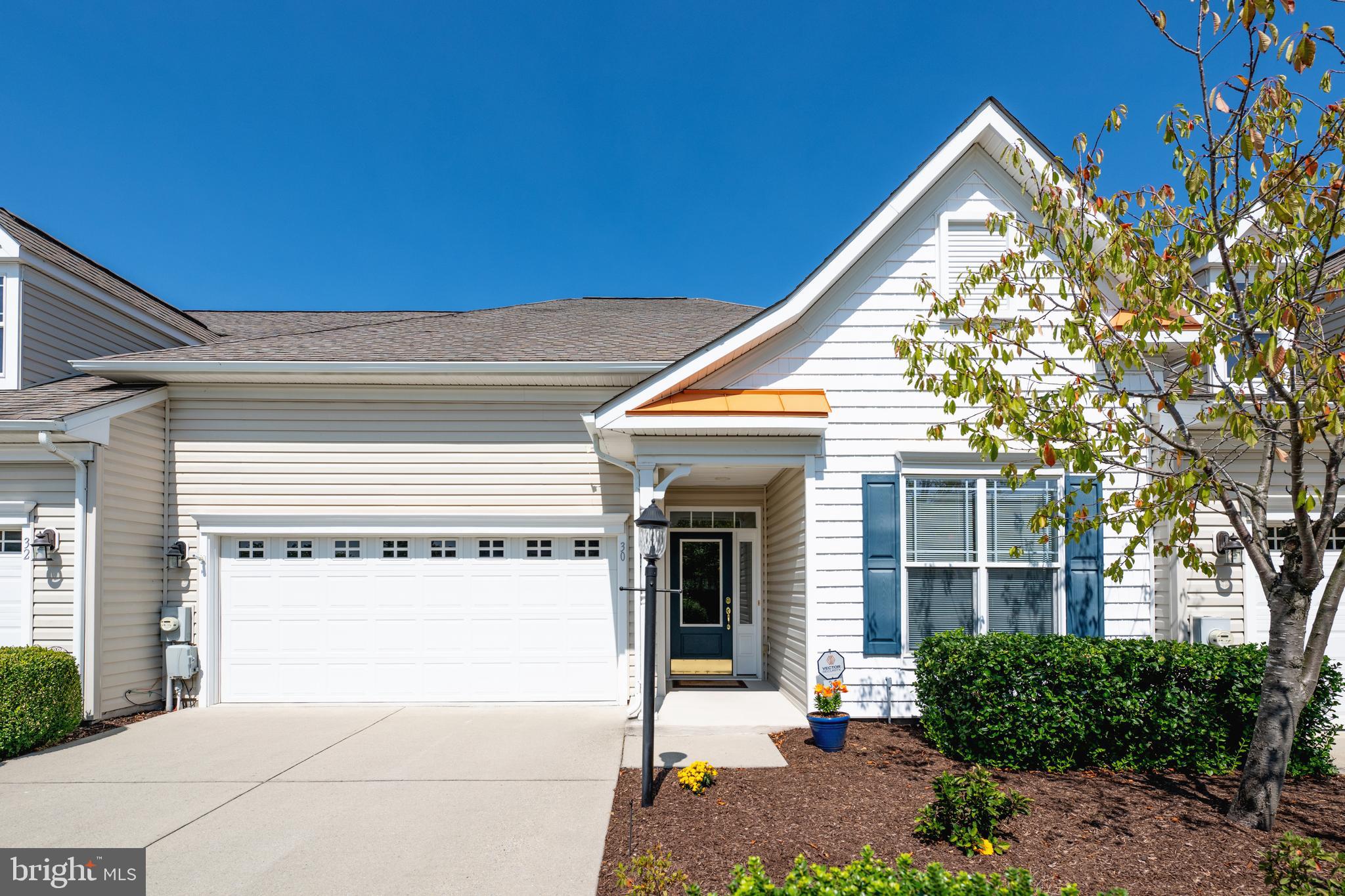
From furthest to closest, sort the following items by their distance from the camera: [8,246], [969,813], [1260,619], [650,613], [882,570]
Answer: [8,246] < [1260,619] < [882,570] < [650,613] < [969,813]

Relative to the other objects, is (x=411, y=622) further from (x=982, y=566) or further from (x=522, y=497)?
(x=982, y=566)

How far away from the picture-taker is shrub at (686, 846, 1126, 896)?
334 cm

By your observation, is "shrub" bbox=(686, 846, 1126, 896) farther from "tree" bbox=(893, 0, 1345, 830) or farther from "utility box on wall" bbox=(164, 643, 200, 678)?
"utility box on wall" bbox=(164, 643, 200, 678)

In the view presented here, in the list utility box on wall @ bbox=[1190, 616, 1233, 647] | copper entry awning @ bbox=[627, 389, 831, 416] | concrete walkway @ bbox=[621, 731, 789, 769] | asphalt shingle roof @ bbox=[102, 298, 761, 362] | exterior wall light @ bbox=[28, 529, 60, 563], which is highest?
asphalt shingle roof @ bbox=[102, 298, 761, 362]

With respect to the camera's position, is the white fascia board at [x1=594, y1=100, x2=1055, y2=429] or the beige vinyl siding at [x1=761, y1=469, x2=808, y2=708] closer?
the white fascia board at [x1=594, y1=100, x2=1055, y2=429]

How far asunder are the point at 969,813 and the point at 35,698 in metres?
8.17

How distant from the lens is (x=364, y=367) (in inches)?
376

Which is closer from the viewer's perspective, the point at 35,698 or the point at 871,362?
the point at 35,698

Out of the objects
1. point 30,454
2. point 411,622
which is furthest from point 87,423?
point 411,622

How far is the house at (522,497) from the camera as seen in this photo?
835 cm

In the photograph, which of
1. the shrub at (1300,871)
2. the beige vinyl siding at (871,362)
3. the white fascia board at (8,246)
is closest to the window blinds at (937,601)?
the beige vinyl siding at (871,362)

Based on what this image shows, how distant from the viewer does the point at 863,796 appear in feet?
19.6

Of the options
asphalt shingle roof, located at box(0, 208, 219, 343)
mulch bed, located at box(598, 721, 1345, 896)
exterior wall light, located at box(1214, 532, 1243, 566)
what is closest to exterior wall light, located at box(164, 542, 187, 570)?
asphalt shingle roof, located at box(0, 208, 219, 343)

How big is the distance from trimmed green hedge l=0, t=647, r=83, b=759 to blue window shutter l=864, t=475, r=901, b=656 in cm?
786
